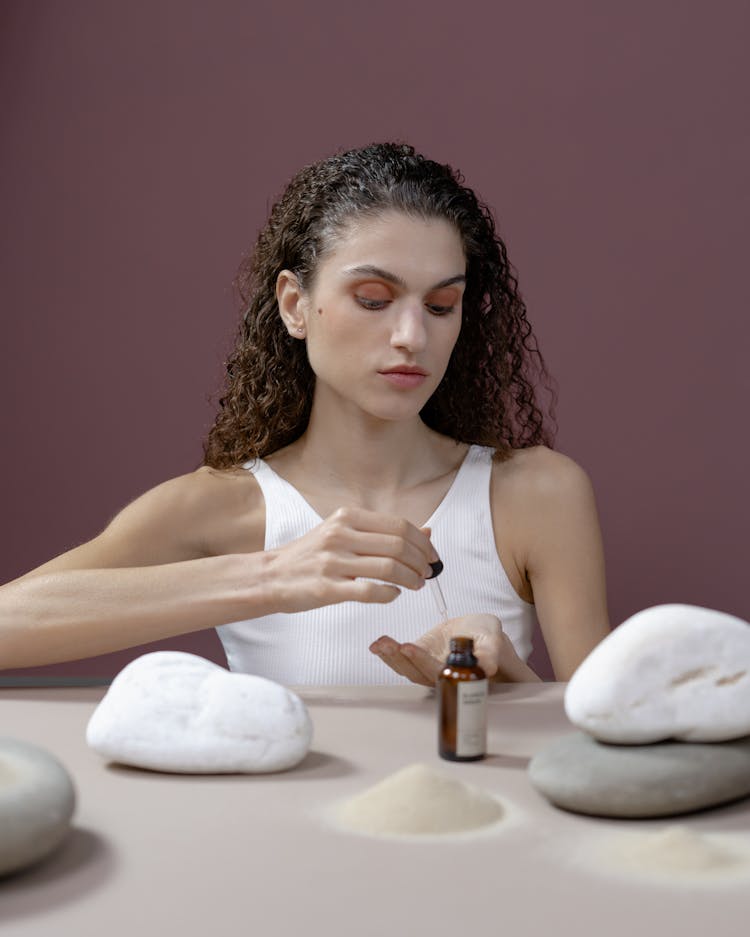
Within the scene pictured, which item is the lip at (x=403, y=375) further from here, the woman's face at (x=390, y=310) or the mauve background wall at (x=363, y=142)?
the mauve background wall at (x=363, y=142)

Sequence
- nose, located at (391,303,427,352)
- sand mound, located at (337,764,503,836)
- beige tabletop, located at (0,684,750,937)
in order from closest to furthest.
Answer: beige tabletop, located at (0,684,750,937), sand mound, located at (337,764,503,836), nose, located at (391,303,427,352)

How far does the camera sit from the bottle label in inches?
41.9

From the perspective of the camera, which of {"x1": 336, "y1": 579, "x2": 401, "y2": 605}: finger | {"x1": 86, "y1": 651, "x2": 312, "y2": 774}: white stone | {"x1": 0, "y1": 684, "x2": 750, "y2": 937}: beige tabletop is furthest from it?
{"x1": 336, "y1": 579, "x2": 401, "y2": 605}: finger

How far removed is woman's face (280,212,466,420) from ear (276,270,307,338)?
0.11 meters

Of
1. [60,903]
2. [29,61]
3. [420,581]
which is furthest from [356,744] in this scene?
[29,61]

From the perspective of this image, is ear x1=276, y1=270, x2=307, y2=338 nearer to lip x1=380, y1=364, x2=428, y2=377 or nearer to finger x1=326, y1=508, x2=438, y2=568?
lip x1=380, y1=364, x2=428, y2=377

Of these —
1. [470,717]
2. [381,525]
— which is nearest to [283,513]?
[381,525]

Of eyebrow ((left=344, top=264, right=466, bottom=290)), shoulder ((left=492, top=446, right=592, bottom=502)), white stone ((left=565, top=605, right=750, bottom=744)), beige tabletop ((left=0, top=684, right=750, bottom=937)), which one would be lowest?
beige tabletop ((left=0, top=684, right=750, bottom=937))

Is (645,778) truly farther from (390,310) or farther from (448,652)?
(390,310)

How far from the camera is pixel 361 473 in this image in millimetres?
1848

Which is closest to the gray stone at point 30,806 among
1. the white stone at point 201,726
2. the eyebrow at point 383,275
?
the white stone at point 201,726

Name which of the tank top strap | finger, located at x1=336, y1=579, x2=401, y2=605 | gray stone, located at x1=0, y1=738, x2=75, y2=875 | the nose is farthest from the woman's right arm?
gray stone, located at x1=0, y1=738, x2=75, y2=875

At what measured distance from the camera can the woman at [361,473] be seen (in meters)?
1.47

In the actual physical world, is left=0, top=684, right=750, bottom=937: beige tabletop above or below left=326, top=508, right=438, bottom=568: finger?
below
